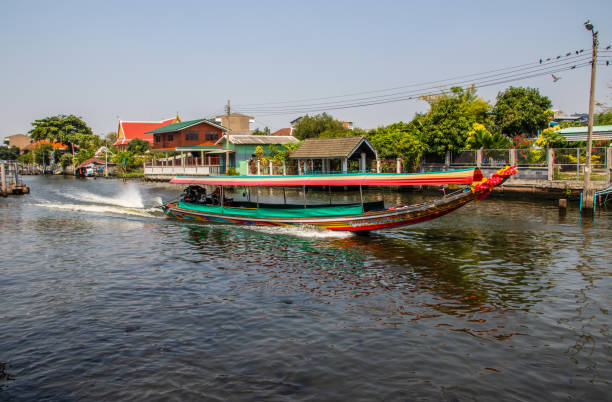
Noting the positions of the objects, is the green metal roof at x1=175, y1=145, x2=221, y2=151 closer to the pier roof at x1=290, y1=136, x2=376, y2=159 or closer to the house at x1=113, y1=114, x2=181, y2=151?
the pier roof at x1=290, y1=136, x2=376, y2=159

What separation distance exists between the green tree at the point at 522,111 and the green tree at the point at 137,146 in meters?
61.7

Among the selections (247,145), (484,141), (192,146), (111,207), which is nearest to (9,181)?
(111,207)

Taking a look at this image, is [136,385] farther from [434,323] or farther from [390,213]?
[390,213]

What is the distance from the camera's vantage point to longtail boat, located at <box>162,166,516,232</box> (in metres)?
17.1

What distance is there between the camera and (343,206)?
802 inches

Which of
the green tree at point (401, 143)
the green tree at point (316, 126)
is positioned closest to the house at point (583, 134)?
the green tree at point (401, 143)

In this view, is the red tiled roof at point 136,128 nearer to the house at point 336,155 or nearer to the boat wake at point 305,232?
the house at point 336,155

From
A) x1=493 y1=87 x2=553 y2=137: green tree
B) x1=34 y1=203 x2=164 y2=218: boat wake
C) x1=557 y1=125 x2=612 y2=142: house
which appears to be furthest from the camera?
x1=493 y1=87 x2=553 y2=137: green tree

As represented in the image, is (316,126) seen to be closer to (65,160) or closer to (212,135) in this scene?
(212,135)

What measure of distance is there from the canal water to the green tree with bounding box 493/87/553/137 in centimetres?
3430

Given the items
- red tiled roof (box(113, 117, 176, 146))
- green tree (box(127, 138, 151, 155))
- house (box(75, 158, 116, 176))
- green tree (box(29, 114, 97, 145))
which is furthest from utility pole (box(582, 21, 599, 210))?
green tree (box(29, 114, 97, 145))

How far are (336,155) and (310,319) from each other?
34589mm

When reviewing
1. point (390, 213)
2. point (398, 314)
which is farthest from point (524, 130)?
point (398, 314)

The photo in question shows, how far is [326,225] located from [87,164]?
80.2 metres
